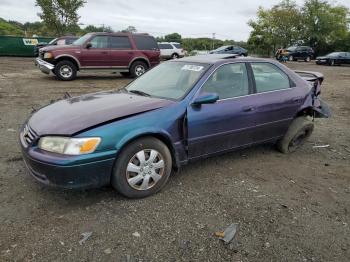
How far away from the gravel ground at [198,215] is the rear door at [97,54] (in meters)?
8.74

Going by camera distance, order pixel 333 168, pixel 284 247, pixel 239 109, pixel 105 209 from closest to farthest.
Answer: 1. pixel 284 247
2. pixel 105 209
3. pixel 239 109
4. pixel 333 168

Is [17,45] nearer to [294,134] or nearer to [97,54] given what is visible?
[97,54]

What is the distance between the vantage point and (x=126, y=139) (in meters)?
3.63

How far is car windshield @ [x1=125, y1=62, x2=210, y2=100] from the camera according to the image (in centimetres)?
445

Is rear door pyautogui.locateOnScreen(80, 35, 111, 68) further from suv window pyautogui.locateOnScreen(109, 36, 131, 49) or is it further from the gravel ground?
the gravel ground

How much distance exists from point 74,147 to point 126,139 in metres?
0.51

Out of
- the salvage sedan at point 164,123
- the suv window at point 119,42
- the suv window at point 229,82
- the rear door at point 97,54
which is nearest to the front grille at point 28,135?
the salvage sedan at point 164,123

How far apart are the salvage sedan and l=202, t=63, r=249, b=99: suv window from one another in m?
0.01

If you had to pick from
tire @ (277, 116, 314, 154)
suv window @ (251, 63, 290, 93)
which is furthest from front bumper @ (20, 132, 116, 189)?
tire @ (277, 116, 314, 154)

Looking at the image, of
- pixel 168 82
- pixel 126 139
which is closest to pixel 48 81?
pixel 168 82

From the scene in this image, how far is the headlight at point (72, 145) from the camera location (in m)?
3.44

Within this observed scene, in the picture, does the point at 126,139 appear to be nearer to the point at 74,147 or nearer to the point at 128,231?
the point at 74,147

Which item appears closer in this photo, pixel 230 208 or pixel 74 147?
pixel 74 147

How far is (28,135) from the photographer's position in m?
3.87
